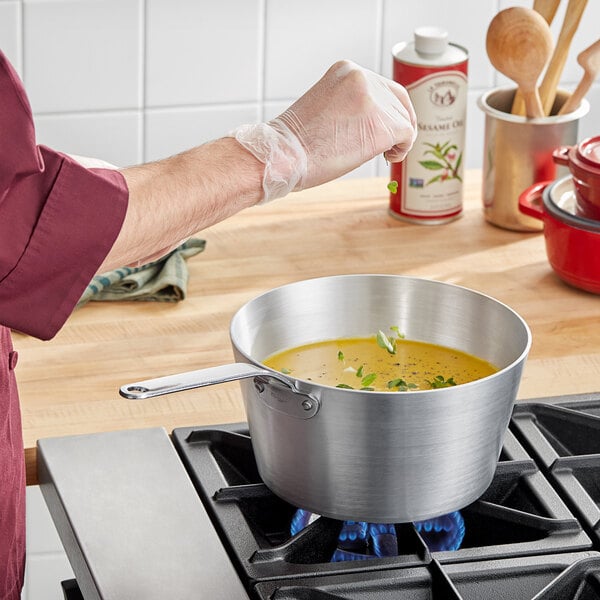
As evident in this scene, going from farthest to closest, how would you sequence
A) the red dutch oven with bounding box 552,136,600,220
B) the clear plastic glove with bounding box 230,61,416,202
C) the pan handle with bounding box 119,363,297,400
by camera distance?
1. the red dutch oven with bounding box 552,136,600,220
2. the clear plastic glove with bounding box 230,61,416,202
3. the pan handle with bounding box 119,363,297,400

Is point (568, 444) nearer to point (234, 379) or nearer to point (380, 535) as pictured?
point (380, 535)

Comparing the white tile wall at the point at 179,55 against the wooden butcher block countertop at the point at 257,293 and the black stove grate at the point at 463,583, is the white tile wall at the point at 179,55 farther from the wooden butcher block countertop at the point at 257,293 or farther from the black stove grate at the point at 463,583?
the black stove grate at the point at 463,583

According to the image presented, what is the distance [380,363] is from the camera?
1.05 meters

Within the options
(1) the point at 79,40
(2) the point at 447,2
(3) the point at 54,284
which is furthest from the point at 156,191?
(2) the point at 447,2

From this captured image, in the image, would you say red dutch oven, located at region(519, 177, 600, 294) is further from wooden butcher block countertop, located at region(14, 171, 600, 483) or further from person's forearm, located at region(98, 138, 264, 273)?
person's forearm, located at region(98, 138, 264, 273)

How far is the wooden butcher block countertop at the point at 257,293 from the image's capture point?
1.25 meters

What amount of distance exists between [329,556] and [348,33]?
127cm

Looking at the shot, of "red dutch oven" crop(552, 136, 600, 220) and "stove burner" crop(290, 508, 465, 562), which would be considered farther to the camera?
"red dutch oven" crop(552, 136, 600, 220)

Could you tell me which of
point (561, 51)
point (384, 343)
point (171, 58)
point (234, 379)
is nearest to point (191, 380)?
point (234, 379)

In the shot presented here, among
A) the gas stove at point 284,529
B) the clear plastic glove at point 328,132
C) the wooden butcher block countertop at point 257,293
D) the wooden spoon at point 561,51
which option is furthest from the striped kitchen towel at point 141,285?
the wooden spoon at point 561,51

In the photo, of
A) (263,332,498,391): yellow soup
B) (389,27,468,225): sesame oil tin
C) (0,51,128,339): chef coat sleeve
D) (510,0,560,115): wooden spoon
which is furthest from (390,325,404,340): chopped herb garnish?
(510,0,560,115): wooden spoon

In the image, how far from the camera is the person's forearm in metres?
0.93

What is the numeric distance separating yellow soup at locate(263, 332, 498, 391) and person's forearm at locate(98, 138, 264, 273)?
0.15 meters

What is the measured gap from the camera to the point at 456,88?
64.4 inches
